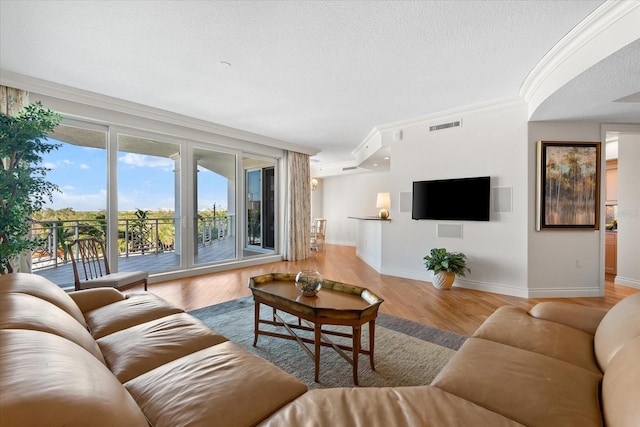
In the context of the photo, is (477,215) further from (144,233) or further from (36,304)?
(144,233)

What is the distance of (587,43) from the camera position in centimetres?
243

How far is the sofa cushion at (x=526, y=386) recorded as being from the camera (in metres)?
1.03

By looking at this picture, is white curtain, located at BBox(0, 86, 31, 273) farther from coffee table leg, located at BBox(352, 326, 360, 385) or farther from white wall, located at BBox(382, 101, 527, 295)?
white wall, located at BBox(382, 101, 527, 295)

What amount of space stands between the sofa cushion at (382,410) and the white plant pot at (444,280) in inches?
128

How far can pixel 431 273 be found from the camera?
457 cm

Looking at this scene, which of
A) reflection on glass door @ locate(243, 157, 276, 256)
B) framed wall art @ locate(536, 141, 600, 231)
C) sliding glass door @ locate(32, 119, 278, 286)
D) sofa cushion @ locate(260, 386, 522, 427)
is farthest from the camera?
reflection on glass door @ locate(243, 157, 276, 256)

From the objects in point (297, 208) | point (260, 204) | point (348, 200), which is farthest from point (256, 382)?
point (348, 200)

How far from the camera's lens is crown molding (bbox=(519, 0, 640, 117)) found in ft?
6.79

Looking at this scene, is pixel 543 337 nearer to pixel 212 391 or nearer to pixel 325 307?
pixel 325 307

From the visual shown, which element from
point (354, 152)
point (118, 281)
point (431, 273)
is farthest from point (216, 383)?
point (354, 152)

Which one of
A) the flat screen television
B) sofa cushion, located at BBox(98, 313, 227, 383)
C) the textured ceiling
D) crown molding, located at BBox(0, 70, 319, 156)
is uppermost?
the textured ceiling

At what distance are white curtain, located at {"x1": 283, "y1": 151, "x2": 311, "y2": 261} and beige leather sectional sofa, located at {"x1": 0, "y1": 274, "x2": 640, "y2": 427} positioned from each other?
4.95 meters

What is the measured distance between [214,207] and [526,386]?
529 cm

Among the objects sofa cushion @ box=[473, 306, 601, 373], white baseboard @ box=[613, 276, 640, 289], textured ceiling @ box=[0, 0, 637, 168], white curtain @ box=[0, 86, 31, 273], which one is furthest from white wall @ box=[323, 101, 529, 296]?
white curtain @ box=[0, 86, 31, 273]
